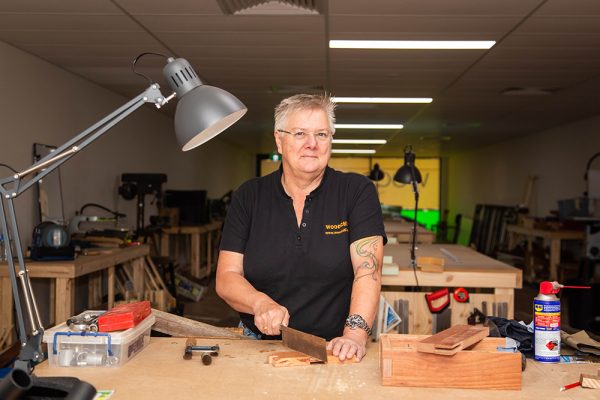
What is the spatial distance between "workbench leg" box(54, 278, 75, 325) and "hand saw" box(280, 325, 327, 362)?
2.81m

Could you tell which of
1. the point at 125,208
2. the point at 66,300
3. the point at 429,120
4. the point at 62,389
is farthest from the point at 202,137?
the point at 429,120

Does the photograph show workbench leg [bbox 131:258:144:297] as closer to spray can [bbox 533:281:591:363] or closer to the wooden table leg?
spray can [bbox 533:281:591:363]

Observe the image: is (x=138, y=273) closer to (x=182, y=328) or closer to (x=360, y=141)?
(x=182, y=328)

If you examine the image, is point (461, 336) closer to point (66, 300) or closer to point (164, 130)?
point (66, 300)

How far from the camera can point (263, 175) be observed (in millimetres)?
6188

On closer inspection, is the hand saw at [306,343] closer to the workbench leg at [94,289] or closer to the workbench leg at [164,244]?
the workbench leg at [94,289]

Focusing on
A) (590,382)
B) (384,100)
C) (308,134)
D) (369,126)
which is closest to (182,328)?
(308,134)

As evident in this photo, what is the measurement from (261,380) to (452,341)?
503 millimetres

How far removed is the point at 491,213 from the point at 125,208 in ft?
31.2

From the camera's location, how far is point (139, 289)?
6.26 m

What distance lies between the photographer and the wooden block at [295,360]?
5.79ft

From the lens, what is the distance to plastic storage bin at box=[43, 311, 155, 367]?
1754mm

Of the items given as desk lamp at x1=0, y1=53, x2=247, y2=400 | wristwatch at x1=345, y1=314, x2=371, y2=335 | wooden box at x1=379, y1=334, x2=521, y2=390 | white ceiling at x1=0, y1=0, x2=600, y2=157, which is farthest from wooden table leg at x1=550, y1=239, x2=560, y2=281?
desk lamp at x1=0, y1=53, x2=247, y2=400

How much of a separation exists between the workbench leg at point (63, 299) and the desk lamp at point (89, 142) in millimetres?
2831
